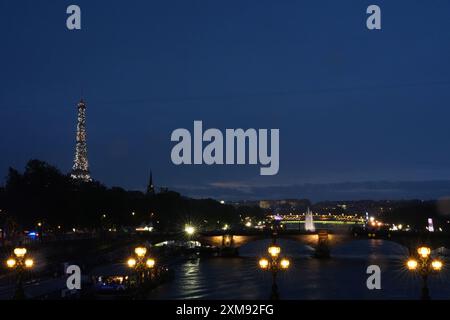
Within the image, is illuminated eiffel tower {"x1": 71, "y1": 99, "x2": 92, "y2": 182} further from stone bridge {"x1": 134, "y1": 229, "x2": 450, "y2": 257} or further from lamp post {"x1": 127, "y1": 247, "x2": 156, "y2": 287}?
lamp post {"x1": 127, "y1": 247, "x2": 156, "y2": 287}

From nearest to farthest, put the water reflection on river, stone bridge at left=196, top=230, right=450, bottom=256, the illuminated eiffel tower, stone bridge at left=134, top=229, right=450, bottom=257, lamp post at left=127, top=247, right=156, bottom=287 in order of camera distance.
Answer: lamp post at left=127, top=247, right=156, bottom=287 → the water reflection on river → stone bridge at left=196, top=230, right=450, bottom=256 → stone bridge at left=134, top=229, right=450, bottom=257 → the illuminated eiffel tower

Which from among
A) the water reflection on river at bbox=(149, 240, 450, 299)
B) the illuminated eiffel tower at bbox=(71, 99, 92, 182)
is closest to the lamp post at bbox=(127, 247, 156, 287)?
the water reflection on river at bbox=(149, 240, 450, 299)

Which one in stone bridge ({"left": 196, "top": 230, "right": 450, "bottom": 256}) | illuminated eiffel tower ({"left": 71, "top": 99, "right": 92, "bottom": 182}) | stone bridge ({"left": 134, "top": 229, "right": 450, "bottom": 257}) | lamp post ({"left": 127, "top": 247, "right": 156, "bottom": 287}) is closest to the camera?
lamp post ({"left": 127, "top": 247, "right": 156, "bottom": 287})

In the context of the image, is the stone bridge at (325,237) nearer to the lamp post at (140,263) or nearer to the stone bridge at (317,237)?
the stone bridge at (317,237)

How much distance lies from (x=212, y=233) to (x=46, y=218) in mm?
23354

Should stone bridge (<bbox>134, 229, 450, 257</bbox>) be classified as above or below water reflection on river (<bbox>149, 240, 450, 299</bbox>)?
above

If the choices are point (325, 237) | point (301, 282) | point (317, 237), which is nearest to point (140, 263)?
point (301, 282)

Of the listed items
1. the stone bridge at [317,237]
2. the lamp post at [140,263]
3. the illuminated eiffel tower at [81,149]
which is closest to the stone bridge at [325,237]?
the stone bridge at [317,237]

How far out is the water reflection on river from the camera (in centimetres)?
4372

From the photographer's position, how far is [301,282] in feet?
167

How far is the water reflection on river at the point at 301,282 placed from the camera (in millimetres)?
43719
